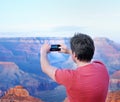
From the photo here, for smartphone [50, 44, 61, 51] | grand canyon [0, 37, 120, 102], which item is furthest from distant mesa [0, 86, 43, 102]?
smartphone [50, 44, 61, 51]

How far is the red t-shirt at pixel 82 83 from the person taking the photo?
132 centimetres

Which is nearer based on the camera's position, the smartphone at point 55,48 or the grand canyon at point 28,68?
the smartphone at point 55,48

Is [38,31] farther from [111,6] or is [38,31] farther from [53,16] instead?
[111,6]

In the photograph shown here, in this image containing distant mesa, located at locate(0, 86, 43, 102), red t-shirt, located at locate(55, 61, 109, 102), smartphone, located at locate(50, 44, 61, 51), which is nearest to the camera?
red t-shirt, located at locate(55, 61, 109, 102)

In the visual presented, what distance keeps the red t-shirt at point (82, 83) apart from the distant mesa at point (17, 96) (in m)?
1.31

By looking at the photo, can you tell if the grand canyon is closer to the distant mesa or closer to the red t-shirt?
the distant mesa

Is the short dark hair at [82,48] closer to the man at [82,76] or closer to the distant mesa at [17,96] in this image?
the man at [82,76]

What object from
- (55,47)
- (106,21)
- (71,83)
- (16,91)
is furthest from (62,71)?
(106,21)

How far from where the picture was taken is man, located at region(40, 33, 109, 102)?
1.32 meters

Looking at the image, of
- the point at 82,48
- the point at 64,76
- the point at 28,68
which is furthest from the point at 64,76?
the point at 28,68

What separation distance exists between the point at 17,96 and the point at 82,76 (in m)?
1.39

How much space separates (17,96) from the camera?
2641mm

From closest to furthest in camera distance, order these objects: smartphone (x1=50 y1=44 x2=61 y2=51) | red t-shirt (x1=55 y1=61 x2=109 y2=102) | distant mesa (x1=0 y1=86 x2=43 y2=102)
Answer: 1. red t-shirt (x1=55 y1=61 x2=109 y2=102)
2. smartphone (x1=50 y1=44 x2=61 y2=51)
3. distant mesa (x1=0 y1=86 x2=43 y2=102)

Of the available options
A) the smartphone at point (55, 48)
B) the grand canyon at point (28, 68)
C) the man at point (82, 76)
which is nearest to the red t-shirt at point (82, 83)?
the man at point (82, 76)
